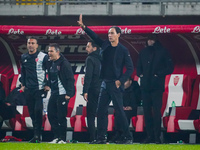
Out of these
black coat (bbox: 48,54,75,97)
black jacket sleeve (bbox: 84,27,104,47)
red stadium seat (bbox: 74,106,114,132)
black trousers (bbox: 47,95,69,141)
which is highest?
black jacket sleeve (bbox: 84,27,104,47)

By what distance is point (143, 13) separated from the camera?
17.6 m

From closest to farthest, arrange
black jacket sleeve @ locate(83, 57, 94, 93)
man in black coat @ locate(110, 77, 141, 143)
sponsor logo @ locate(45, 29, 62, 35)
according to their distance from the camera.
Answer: black jacket sleeve @ locate(83, 57, 94, 93)
man in black coat @ locate(110, 77, 141, 143)
sponsor logo @ locate(45, 29, 62, 35)

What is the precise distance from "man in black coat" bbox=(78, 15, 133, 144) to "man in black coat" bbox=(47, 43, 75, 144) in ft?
3.08

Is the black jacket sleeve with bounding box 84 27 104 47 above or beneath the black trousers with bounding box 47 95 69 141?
above

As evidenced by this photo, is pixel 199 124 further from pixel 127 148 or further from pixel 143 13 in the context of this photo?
pixel 143 13

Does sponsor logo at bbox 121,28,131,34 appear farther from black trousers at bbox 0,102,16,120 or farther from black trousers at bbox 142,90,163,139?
black trousers at bbox 0,102,16,120

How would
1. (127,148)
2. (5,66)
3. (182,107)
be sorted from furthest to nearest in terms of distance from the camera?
1. (5,66)
2. (182,107)
3. (127,148)

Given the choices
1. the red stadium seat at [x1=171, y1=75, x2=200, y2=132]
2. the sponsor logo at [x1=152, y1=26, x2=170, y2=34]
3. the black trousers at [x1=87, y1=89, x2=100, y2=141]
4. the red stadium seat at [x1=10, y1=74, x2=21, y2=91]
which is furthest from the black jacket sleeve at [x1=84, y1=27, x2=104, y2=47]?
the red stadium seat at [x1=10, y1=74, x2=21, y2=91]

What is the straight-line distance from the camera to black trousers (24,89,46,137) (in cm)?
1321

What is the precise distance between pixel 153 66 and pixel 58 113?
202 cm

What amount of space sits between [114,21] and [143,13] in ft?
3.33

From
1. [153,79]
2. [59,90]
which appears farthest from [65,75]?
[153,79]

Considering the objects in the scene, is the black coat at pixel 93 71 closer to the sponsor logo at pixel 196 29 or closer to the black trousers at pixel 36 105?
the black trousers at pixel 36 105

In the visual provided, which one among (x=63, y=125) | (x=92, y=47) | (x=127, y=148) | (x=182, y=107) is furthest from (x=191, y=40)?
(x=127, y=148)
